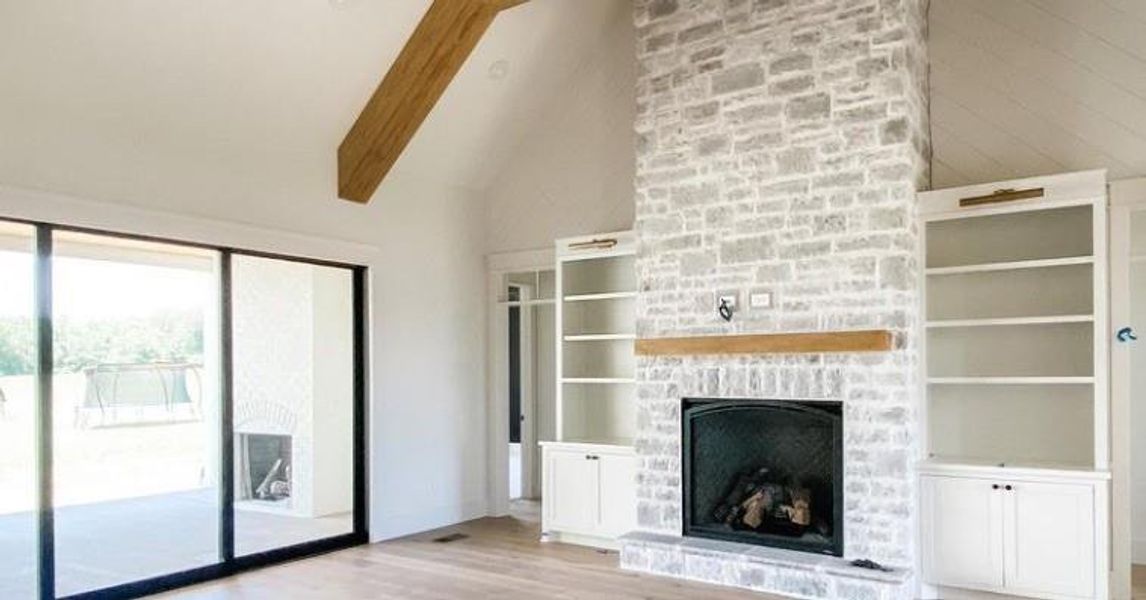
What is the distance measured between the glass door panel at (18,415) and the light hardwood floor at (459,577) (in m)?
0.83

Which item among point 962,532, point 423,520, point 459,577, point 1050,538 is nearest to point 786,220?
point 962,532

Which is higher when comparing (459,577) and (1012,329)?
(1012,329)

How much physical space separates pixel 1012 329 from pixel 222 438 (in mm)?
5132

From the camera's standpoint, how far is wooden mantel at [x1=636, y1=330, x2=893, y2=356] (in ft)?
16.0

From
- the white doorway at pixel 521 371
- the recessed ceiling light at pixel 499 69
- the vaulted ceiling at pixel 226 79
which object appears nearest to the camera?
the vaulted ceiling at pixel 226 79

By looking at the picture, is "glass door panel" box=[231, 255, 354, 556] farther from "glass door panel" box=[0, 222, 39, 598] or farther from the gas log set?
the gas log set

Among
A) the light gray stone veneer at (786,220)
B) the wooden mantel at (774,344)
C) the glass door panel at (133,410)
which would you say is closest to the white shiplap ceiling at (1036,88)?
the light gray stone veneer at (786,220)

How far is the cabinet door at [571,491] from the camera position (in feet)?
20.5

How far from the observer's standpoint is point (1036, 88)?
506 cm

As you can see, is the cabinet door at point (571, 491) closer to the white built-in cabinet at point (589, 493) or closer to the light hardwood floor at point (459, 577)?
the white built-in cabinet at point (589, 493)

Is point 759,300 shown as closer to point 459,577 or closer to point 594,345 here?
point 594,345

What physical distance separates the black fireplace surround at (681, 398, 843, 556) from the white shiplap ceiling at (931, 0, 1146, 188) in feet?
6.07

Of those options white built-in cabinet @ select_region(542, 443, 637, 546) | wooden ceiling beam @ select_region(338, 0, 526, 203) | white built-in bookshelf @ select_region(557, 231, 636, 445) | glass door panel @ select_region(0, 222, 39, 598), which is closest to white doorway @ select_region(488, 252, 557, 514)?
white built-in bookshelf @ select_region(557, 231, 636, 445)

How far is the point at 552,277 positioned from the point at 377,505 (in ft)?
8.45
